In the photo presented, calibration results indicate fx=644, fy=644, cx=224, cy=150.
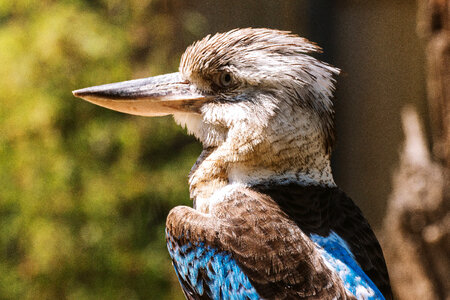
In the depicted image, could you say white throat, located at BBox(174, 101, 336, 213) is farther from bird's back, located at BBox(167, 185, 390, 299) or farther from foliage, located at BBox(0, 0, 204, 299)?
foliage, located at BBox(0, 0, 204, 299)

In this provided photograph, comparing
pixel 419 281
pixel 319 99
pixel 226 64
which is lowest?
pixel 419 281

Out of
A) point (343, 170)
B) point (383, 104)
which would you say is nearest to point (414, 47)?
point (383, 104)

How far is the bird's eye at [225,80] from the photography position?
1.94 metres

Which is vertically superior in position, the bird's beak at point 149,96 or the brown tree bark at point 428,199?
the bird's beak at point 149,96

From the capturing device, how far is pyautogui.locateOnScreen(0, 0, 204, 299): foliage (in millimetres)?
3762

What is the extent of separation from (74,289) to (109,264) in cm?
27

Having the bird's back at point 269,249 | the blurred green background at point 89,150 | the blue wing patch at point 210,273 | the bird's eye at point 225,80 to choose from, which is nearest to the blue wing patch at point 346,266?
the bird's back at point 269,249

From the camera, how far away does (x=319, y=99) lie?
189 centimetres

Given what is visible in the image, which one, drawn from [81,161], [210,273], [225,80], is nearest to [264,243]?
[210,273]

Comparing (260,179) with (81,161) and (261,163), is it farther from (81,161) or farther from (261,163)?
(81,161)

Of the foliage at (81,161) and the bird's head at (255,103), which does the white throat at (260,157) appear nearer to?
the bird's head at (255,103)

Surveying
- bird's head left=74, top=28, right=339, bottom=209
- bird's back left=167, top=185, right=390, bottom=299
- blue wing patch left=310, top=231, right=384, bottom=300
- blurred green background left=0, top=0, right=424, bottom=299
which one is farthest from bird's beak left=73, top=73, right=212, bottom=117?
blurred green background left=0, top=0, right=424, bottom=299

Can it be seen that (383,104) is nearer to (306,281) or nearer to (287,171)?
(287,171)

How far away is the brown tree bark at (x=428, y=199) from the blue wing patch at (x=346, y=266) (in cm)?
174
